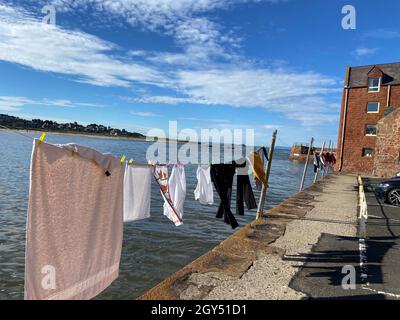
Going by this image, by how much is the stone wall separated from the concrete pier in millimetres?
24999

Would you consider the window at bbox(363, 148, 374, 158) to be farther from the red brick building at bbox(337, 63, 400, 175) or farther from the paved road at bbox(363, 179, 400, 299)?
the paved road at bbox(363, 179, 400, 299)

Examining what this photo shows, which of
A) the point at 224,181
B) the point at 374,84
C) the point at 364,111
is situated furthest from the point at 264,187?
the point at 374,84

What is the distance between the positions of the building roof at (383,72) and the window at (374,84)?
44cm

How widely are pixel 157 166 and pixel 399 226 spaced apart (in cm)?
863

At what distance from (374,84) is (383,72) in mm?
2016

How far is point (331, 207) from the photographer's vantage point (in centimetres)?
1362

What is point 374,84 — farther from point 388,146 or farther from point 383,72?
point 388,146

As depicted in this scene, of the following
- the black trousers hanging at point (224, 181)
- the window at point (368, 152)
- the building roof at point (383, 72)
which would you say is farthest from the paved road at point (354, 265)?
the building roof at point (383, 72)

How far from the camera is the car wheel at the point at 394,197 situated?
14875mm

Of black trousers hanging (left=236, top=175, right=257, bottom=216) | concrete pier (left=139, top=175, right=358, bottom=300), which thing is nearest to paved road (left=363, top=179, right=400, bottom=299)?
concrete pier (left=139, top=175, right=358, bottom=300)

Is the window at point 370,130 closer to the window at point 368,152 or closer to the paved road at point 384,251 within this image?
the window at point 368,152
